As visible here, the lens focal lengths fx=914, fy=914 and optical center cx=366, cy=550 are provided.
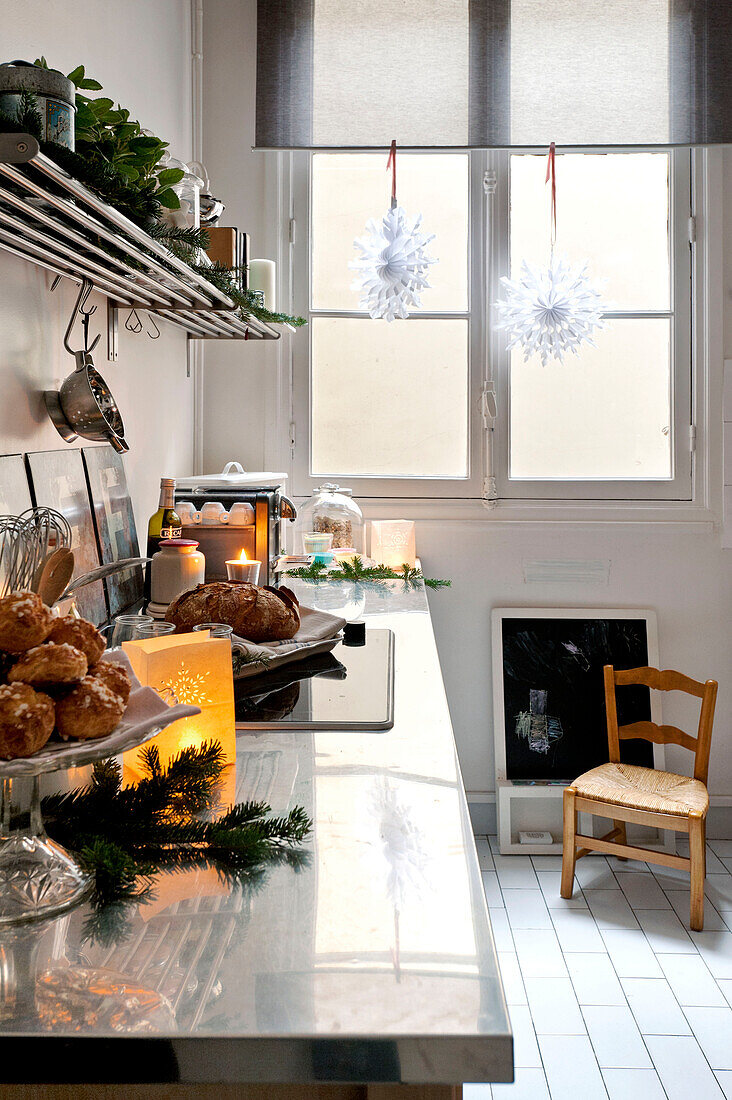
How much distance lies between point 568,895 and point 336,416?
5.61 ft

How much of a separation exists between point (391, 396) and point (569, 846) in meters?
1.57

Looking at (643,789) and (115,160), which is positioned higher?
(115,160)

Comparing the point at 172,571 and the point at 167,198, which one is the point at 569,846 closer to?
the point at 172,571

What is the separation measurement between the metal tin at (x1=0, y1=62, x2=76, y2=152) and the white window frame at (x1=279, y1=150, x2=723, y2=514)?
200cm

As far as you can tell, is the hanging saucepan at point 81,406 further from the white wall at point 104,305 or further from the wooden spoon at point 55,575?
the wooden spoon at point 55,575

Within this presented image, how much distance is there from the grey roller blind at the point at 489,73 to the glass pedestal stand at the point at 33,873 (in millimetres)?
2751

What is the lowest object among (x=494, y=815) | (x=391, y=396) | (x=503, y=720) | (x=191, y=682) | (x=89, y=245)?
(x=494, y=815)

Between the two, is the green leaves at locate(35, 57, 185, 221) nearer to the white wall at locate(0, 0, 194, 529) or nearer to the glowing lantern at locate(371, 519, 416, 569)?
the white wall at locate(0, 0, 194, 529)

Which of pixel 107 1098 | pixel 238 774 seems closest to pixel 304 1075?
pixel 107 1098

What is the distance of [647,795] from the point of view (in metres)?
2.67

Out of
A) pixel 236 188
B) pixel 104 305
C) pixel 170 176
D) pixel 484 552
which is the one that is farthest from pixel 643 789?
pixel 236 188

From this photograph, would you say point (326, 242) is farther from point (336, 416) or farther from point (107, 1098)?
point (107, 1098)

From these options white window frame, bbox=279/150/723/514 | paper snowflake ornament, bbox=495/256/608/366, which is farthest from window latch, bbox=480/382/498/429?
paper snowflake ornament, bbox=495/256/608/366

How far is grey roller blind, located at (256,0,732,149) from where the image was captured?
3.01 meters
